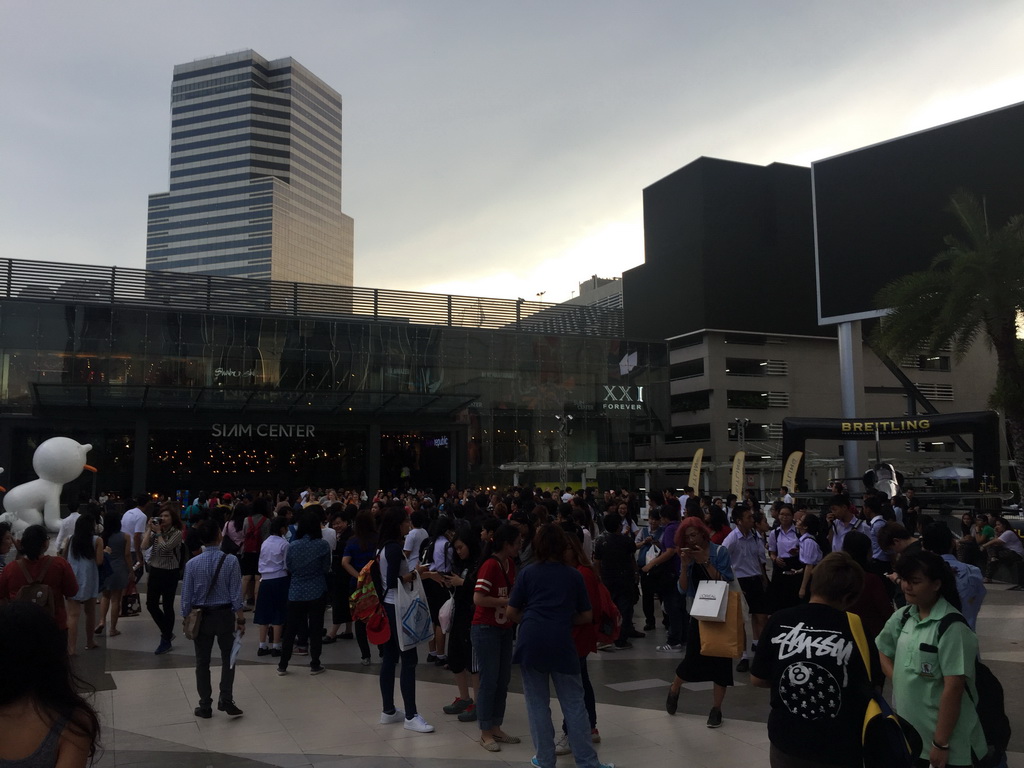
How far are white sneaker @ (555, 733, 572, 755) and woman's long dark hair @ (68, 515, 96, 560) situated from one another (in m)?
5.98

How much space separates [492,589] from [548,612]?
0.85 metres

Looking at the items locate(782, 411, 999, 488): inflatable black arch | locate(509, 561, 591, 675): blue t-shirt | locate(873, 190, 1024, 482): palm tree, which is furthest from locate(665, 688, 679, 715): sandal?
locate(873, 190, 1024, 482): palm tree

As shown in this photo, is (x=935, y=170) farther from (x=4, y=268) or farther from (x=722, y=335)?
(x=4, y=268)

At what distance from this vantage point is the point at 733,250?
2162 inches

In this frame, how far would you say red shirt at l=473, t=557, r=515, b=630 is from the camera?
6.03 meters

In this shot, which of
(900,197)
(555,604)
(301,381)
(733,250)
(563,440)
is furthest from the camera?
(733,250)

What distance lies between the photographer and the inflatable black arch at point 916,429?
2392 cm

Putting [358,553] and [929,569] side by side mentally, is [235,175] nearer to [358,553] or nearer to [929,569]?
[358,553]

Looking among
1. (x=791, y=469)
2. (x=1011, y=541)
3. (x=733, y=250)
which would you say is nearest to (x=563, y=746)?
(x=1011, y=541)

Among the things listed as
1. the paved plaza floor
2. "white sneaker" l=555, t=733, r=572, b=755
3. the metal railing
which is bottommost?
the paved plaza floor

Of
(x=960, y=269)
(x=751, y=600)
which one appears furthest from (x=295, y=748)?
(x=960, y=269)

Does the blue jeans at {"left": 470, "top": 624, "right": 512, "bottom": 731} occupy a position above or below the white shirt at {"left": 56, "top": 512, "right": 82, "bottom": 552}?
below

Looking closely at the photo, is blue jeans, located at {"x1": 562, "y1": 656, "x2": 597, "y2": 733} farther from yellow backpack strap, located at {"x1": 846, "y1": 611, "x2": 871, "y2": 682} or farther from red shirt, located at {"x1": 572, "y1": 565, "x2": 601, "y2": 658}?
yellow backpack strap, located at {"x1": 846, "y1": 611, "x2": 871, "y2": 682}

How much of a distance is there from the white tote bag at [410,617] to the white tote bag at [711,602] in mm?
2220
